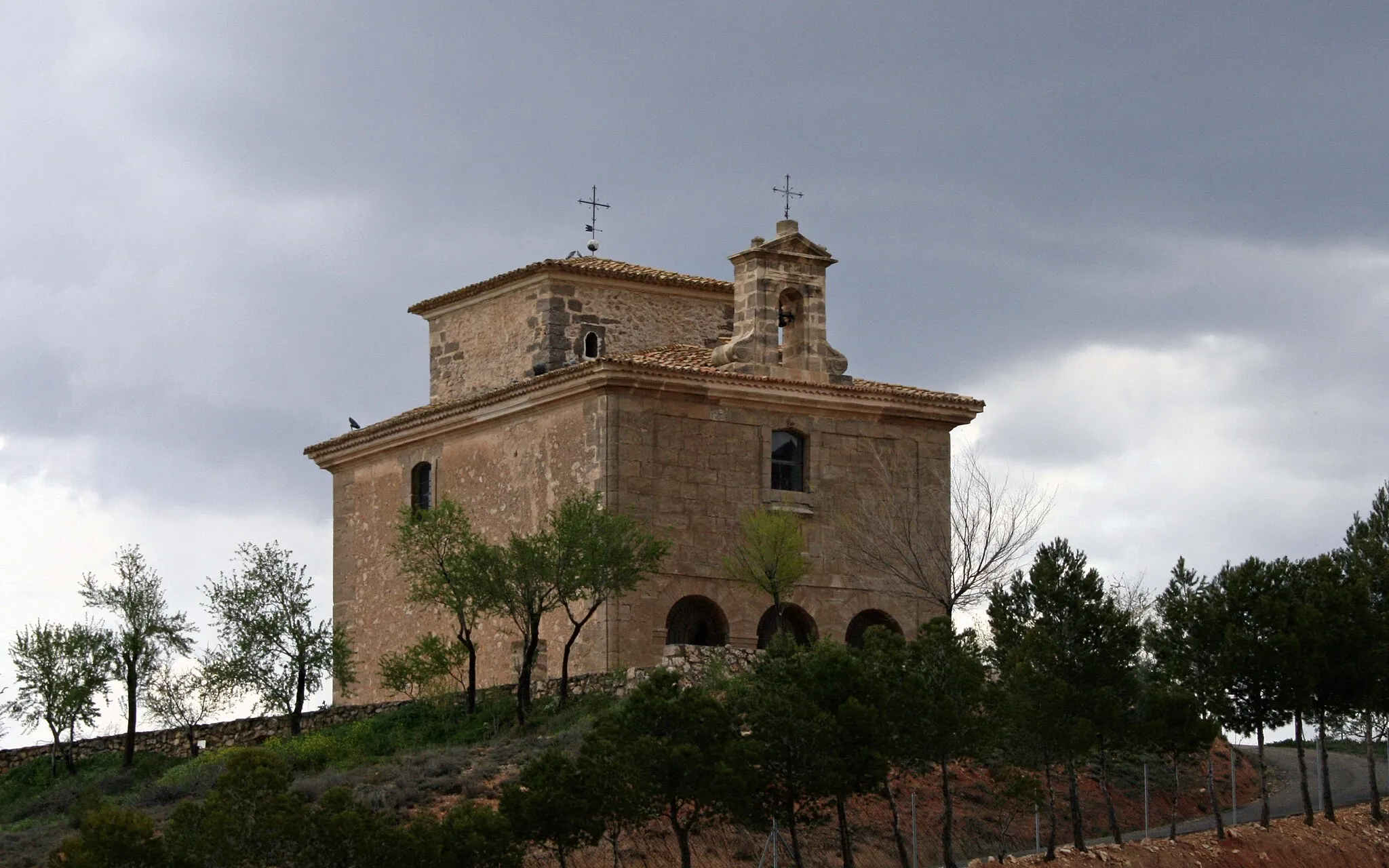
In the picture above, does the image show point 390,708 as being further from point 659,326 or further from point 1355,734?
point 1355,734

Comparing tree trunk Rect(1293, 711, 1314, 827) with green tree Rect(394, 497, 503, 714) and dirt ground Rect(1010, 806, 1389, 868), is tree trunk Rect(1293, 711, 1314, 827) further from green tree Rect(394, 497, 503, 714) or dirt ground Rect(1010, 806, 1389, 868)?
green tree Rect(394, 497, 503, 714)

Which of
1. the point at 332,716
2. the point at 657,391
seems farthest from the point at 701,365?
the point at 332,716

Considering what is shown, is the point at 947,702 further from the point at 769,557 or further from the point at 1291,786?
the point at 1291,786

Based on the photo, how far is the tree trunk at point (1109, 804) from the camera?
1635 inches

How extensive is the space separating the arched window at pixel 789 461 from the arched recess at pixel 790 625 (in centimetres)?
215

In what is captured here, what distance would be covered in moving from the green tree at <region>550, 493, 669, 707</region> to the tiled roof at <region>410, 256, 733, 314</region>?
5991mm

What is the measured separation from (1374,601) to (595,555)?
13133 millimetres

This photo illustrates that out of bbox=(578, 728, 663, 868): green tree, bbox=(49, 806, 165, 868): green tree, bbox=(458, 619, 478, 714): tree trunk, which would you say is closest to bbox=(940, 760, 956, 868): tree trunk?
bbox=(578, 728, 663, 868): green tree

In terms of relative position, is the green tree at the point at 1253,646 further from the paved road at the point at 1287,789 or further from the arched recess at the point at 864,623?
the arched recess at the point at 864,623

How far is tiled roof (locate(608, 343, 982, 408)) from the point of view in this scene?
48.7 metres

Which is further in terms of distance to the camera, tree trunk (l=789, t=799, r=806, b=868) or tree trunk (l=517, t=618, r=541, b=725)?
tree trunk (l=517, t=618, r=541, b=725)

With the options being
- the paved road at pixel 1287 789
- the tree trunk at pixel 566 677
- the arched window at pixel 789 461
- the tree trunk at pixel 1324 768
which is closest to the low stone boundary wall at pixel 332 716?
the tree trunk at pixel 566 677

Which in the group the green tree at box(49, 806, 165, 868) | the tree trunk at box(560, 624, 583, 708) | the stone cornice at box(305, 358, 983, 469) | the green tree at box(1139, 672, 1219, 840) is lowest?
the green tree at box(49, 806, 165, 868)

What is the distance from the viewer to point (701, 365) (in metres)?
49.8
